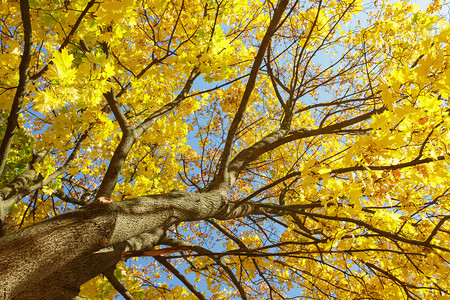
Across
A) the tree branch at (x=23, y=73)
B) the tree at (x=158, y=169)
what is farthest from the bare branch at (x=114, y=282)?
the tree branch at (x=23, y=73)

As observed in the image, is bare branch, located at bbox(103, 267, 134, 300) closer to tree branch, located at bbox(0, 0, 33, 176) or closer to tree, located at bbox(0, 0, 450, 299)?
tree, located at bbox(0, 0, 450, 299)

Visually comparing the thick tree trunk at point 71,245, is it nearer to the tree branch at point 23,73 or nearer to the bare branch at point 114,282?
the bare branch at point 114,282

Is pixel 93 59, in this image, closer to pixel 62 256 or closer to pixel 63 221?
pixel 63 221

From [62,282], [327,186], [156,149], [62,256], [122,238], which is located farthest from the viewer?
[156,149]

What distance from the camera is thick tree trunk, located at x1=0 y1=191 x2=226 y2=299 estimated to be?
962 millimetres

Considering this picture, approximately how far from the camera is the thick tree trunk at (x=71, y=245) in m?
0.96

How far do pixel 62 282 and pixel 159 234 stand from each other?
1.00 meters

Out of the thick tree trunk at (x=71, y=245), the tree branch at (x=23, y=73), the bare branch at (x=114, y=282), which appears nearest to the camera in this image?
the thick tree trunk at (x=71, y=245)

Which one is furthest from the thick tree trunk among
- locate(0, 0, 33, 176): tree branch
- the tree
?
locate(0, 0, 33, 176): tree branch

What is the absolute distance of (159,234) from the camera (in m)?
2.17

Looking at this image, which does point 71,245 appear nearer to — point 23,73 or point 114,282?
point 23,73

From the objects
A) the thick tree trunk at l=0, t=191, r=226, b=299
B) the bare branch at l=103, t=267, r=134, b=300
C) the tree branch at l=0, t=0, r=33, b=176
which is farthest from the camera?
the bare branch at l=103, t=267, r=134, b=300

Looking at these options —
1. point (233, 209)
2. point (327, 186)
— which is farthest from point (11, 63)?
point (327, 186)

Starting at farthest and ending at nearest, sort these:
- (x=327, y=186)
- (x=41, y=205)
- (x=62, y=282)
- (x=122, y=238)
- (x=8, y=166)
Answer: (x=41, y=205)
(x=8, y=166)
(x=327, y=186)
(x=122, y=238)
(x=62, y=282)
